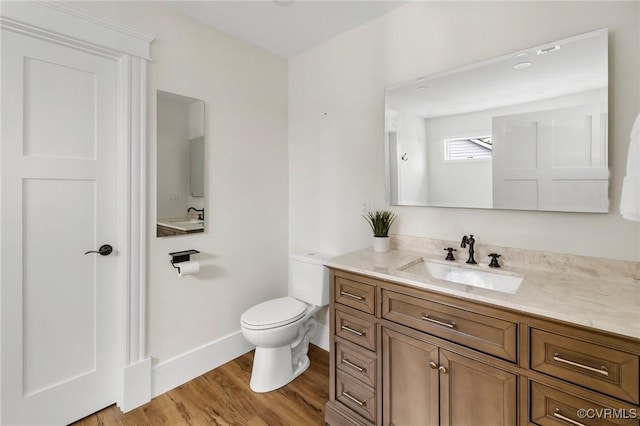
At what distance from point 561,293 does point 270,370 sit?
1.69m

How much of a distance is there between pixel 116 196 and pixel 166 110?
0.64m

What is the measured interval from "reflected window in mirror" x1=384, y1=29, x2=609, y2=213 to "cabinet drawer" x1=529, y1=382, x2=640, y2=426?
2.79 feet

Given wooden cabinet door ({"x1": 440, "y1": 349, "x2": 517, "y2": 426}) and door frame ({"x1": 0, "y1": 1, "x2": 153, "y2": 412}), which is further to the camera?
door frame ({"x1": 0, "y1": 1, "x2": 153, "y2": 412})

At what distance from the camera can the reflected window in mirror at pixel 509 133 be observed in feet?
4.47

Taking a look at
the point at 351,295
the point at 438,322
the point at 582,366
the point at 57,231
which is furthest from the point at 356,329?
the point at 57,231

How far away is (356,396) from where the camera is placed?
5.16 ft

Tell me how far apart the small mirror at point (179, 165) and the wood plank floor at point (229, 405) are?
1.05 meters

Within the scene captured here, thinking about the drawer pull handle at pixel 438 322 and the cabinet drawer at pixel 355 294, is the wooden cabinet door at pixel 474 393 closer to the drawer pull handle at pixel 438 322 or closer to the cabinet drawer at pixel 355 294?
the drawer pull handle at pixel 438 322

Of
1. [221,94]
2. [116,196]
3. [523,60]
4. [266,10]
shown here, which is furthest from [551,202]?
[116,196]

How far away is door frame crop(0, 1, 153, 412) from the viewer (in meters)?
1.77

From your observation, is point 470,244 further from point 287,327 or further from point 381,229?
point 287,327

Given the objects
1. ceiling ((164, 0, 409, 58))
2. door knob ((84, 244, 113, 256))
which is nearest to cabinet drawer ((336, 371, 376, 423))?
door knob ((84, 244, 113, 256))

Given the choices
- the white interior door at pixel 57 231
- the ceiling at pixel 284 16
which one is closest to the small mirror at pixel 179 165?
the white interior door at pixel 57 231

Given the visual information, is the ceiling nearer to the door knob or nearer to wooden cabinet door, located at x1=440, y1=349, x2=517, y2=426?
the door knob
